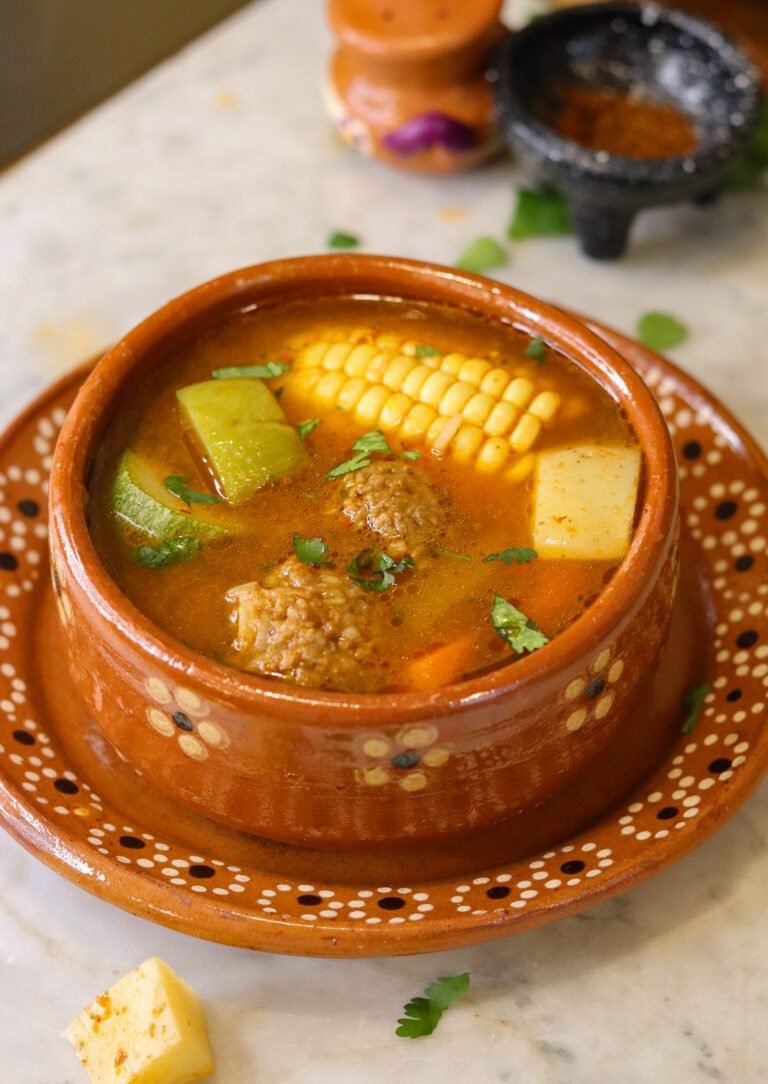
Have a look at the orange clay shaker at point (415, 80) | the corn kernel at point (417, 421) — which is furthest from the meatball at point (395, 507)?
the orange clay shaker at point (415, 80)

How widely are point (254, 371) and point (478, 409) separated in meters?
0.34

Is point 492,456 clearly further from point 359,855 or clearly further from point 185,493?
point 359,855

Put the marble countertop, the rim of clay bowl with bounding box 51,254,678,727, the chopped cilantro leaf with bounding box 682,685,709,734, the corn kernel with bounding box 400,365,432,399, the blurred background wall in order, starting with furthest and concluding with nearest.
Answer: the blurred background wall
the corn kernel with bounding box 400,365,432,399
the chopped cilantro leaf with bounding box 682,685,709,734
the marble countertop
the rim of clay bowl with bounding box 51,254,678,727

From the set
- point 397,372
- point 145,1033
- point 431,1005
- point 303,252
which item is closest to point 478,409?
point 397,372

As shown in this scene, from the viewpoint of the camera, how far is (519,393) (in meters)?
1.89

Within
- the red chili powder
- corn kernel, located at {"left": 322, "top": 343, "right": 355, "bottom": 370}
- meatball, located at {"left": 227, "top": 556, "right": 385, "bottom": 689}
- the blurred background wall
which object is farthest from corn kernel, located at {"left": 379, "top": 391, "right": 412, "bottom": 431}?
the blurred background wall

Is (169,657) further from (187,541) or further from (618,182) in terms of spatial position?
(618,182)

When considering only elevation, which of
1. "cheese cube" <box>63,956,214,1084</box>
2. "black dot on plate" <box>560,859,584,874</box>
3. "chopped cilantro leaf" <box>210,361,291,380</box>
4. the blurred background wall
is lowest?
the blurred background wall

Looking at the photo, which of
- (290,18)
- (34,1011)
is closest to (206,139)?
(290,18)

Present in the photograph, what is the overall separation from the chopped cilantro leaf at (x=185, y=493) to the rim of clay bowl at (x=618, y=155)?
1.16 meters

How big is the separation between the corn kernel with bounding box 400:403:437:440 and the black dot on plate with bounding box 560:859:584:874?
2.09ft

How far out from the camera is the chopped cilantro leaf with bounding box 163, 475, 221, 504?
1.78 meters

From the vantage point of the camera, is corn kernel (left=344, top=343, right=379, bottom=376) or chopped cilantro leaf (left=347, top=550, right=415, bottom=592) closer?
chopped cilantro leaf (left=347, top=550, right=415, bottom=592)

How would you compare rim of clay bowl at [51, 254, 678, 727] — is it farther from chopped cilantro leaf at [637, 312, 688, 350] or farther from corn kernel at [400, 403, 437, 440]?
chopped cilantro leaf at [637, 312, 688, 350]
